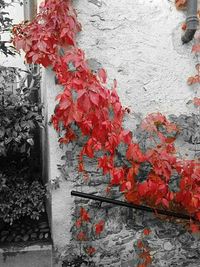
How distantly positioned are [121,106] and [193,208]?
3.96 feet

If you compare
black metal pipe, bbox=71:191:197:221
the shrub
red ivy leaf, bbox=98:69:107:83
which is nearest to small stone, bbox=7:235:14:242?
the shrub

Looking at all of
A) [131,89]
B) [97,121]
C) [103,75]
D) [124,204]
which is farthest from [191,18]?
[124,204]

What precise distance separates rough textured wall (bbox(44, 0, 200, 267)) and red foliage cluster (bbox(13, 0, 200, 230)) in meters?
0.14

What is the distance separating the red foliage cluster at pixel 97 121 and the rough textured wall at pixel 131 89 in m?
0.14

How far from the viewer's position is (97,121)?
311cm

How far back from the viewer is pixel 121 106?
131 inches

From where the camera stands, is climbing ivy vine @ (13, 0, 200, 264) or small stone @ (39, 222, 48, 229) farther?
small stone @ (39, 222, 48, 229)

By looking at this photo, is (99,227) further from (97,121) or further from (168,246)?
(97,121)

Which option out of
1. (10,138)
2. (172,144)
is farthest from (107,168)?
(10,138)

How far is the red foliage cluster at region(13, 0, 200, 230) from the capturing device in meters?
3.07

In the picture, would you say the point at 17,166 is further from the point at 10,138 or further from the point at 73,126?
the point at 73,126

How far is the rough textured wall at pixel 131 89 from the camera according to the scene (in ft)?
11.2

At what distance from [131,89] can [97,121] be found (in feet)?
2.06

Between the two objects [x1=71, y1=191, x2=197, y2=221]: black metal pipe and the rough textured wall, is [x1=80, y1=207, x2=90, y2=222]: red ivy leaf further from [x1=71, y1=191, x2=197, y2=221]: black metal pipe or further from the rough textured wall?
[x1=71, y1=191, x2=197, y2=221]: black metal pipe
